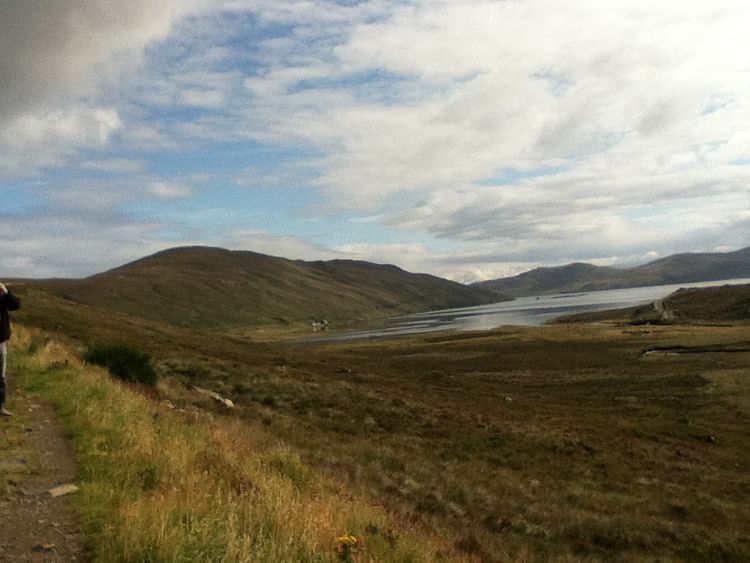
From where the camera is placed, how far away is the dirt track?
6.21 metres

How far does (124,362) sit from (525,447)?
16.8m

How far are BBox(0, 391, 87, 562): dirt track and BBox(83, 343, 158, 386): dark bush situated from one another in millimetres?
11762

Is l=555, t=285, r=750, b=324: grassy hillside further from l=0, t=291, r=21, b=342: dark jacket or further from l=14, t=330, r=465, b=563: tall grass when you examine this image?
l=0, t=291, r=21, b=342: dark jacket

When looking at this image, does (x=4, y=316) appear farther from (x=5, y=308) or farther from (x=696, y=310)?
(x=696, y=310)

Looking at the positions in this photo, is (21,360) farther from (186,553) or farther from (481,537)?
(186,553)

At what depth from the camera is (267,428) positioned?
20.8 meters

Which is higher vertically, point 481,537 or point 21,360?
point 21,360

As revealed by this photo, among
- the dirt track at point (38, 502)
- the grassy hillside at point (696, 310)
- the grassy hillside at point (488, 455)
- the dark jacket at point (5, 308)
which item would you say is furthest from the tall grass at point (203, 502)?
the grassy hillside at point (696, 310)

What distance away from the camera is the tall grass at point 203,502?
5.93m

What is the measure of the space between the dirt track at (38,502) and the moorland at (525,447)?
535 centimetres

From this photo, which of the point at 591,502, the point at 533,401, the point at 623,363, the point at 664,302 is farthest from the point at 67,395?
the point at 664,302

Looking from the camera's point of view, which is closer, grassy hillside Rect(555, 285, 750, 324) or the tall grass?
the tall grass

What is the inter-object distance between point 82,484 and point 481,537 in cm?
840

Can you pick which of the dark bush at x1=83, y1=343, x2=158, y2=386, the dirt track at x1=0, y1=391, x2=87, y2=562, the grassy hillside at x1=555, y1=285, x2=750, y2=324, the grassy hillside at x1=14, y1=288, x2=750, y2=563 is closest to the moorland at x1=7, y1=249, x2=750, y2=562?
the grassy hillside at x1=14, y1=288, x2=750, y2=563
